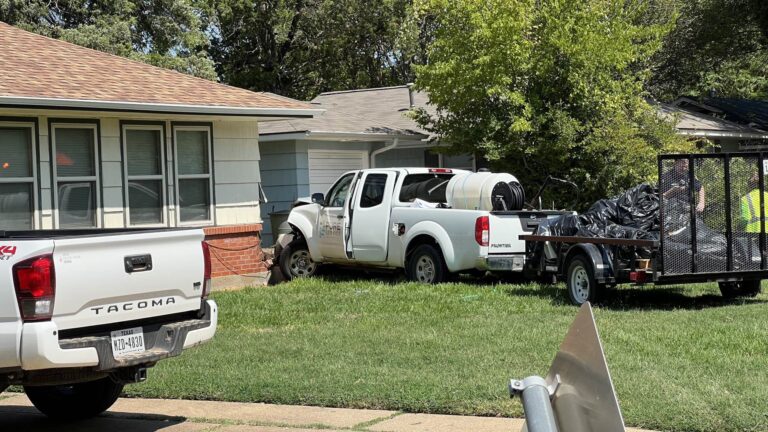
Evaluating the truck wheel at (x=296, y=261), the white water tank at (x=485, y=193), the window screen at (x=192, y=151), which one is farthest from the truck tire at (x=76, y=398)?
the truck wheel at (x=296, y=261)

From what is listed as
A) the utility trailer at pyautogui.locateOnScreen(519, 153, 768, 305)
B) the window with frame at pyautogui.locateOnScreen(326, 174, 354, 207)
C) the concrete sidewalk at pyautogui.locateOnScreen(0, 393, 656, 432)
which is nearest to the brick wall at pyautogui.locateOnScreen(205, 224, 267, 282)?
the window with frame at pyautogui.locateOnScreen(326, 174, 354, 207)

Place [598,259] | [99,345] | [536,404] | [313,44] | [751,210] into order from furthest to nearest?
[313,44] → [598,259] → [751,210] → [99,345] → [536,404]

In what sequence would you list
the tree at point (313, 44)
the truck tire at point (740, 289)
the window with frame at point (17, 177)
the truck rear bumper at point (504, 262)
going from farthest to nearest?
the tree at point (313, 44), the truck rear bumper at point (504, 262), the window with frame at point (17, 177), the truck tire at point (740, 289)

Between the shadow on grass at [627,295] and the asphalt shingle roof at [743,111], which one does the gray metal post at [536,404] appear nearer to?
the shadow on grass at [627,295]

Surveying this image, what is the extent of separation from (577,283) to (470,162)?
11211 millimetres

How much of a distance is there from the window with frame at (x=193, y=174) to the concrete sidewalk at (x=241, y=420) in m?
8.03

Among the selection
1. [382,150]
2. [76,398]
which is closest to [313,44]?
[382,150]

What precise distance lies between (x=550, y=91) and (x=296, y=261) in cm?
634

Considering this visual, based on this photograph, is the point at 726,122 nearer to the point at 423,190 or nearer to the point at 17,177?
the point at 423,190

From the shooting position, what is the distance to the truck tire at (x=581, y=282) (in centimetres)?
1272

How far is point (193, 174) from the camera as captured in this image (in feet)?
55.2

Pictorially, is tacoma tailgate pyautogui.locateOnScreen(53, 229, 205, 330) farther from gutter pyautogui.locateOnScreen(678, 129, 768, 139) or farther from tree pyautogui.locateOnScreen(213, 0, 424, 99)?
tree pyautogui.locateOnScreen(213, 0, 424, 99)

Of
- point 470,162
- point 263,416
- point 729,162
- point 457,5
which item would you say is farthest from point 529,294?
point 470,162

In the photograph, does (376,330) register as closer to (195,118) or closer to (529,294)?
(529,294)
